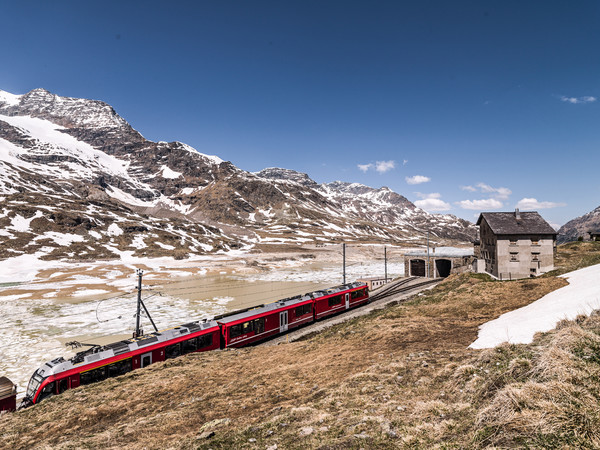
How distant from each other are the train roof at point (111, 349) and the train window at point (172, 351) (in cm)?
60

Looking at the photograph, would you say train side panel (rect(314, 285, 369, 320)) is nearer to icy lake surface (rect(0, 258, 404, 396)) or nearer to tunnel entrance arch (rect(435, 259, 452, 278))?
icy lake surface (rect(0, 258, 404, 396))

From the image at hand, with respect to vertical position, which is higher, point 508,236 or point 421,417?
point 508,236

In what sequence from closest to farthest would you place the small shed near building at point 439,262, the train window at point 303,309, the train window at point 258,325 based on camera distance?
1. the train window at point 258,325
2. the train window at point 303,309
3. the small shed near building at point 439,262

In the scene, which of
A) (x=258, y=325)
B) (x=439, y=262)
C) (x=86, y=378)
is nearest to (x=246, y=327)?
(x=258, y=325)

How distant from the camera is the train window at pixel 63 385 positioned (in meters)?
17.5

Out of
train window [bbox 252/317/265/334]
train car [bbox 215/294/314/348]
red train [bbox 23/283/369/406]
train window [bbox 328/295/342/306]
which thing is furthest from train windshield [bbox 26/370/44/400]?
train window [bbox 328/295/342/306]

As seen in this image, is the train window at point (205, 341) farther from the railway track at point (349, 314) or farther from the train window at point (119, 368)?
the railway track at point (349, 314)

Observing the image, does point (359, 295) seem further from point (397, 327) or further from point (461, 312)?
point (397, 327)

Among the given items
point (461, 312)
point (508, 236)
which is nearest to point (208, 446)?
point (461, 312)

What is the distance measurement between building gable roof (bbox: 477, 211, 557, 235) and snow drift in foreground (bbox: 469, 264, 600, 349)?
936 inches

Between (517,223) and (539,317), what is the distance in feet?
109

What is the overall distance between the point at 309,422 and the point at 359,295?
34.0 meters

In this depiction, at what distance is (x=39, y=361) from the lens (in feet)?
94.2

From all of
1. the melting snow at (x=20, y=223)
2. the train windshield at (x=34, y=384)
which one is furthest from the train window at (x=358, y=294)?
the melting snow at (x=20, y=223)
